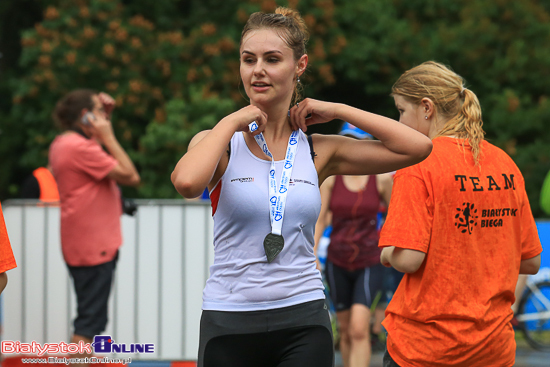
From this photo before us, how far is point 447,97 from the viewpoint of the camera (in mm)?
3123

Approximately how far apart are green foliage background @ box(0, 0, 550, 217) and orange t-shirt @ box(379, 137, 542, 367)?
9.15 meters

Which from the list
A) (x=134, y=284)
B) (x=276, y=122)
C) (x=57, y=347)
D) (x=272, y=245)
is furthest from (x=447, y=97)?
Answer: (x=57, y=347)

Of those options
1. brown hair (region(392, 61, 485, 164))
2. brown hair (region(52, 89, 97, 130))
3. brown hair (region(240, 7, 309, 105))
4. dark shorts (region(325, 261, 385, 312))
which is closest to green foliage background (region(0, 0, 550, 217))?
brown hair (region(52, 89, 97, 130))

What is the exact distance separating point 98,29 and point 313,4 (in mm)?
4400

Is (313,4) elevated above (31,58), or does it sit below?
above

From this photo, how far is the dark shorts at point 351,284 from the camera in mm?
5406

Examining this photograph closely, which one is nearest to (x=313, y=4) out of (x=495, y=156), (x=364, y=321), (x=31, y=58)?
(x=31, y=58)

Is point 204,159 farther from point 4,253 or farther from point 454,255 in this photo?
point 454,255

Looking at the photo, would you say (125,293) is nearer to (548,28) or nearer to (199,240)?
(199,240)

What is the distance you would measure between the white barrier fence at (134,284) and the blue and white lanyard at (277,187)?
3.98 metres

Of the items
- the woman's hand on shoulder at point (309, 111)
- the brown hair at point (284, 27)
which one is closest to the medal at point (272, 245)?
the woman's hand on shoulder at point (309, 111)

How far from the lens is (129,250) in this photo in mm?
6574

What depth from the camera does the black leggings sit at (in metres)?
2.46

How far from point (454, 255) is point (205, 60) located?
10.9 metres
